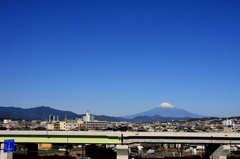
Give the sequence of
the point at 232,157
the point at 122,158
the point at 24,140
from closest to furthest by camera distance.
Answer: the point at 122,158 → the point at 24,140 → the point at 232,157

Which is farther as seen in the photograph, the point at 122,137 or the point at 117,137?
the point at 117,137

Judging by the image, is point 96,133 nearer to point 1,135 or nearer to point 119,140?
point 119,140

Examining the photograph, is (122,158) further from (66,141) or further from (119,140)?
(66,141)

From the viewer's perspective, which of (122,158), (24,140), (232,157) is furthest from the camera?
(232,157)

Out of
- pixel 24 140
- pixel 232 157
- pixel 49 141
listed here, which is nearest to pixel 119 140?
pixel 49 141

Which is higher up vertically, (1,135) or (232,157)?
(1,135)

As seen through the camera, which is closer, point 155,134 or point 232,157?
point 155,134

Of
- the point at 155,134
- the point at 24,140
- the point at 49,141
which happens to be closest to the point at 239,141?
the point at 155,134
